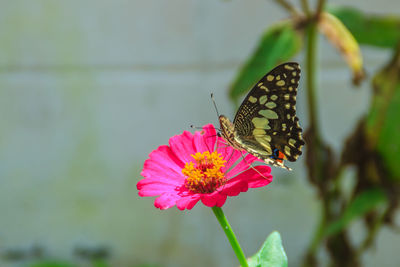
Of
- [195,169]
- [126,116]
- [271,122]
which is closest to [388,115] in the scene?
[271,122]

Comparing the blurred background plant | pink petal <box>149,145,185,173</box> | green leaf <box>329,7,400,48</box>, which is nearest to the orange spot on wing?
pink petal <box>149,145,185,173</box>

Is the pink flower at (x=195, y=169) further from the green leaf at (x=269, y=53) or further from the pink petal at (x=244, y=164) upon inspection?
the green leaf at (x=269, y=53)

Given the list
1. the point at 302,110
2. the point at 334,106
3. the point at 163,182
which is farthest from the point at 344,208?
the point at 163,182

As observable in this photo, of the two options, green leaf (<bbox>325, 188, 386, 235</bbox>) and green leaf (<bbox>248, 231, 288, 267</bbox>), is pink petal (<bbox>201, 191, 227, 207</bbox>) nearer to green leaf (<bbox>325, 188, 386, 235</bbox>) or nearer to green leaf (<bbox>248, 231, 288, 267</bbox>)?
green leaf (<bbox>248, 231, 288, 267</bbox>)

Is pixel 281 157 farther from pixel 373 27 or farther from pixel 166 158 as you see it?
pixel 373 27

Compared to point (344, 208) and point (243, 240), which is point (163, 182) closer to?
point (344, 208)
